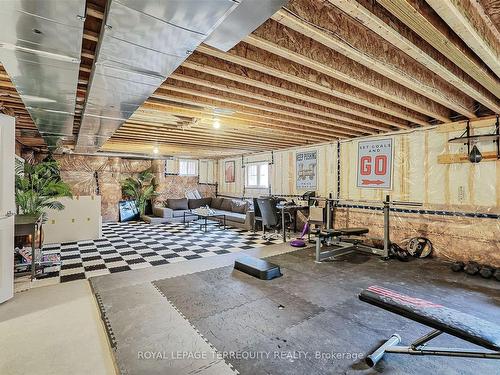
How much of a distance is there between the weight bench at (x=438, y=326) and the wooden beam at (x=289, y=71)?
2106 mm

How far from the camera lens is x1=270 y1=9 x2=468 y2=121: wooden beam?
1835 mm

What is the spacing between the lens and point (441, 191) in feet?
15.2

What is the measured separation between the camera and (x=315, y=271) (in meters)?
4.00

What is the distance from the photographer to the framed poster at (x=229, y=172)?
10352mm

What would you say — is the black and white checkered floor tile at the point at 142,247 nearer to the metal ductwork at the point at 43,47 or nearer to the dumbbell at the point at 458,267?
A: the metal ductwork at the point at 43,47

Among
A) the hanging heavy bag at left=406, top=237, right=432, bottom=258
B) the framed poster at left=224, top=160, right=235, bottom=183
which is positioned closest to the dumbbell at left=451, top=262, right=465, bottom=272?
the hanging heavy bag at left=406, top=237, right=432, bottom=258

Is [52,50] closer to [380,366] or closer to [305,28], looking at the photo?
[305,28]

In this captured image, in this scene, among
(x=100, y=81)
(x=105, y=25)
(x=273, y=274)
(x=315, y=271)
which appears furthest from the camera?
(x=315, y=271)

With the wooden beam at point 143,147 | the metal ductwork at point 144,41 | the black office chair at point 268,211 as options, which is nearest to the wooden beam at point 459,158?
the black office chair at point 268,211

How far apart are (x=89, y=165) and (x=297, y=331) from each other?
29.8 ft

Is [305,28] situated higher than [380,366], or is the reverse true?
[305,28]

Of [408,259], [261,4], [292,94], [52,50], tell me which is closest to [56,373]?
[52,50]

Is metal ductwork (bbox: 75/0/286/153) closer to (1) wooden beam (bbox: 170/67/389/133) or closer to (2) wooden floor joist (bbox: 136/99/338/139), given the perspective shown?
(1) wooden beam (bbox: 170/67/389/133)

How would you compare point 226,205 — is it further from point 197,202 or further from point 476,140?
point 476,140
